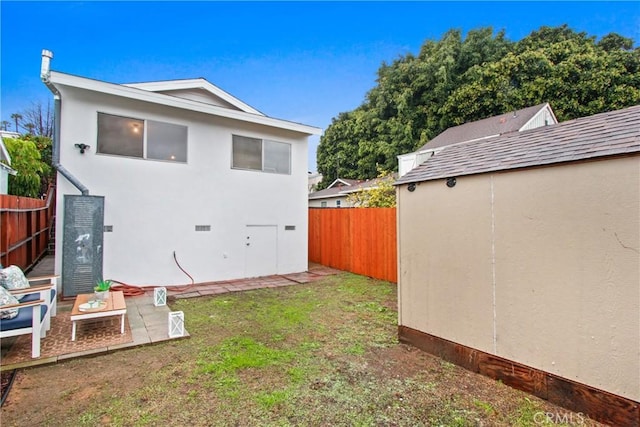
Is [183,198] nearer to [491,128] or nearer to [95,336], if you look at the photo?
[95,336]

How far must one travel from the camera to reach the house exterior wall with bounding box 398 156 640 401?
2311mm

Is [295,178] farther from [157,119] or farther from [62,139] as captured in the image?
[62,139]

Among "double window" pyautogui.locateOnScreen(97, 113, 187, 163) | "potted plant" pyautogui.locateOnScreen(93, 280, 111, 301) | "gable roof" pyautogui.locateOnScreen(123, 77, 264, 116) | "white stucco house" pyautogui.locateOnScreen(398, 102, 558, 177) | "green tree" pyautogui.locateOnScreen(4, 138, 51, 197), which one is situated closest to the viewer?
"potted plant" pyautogui.locateOnScreen(93, 280, 111, 301)

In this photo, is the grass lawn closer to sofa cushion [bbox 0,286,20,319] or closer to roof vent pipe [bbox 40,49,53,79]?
sofa cushion [bbox 0,286,20,319]

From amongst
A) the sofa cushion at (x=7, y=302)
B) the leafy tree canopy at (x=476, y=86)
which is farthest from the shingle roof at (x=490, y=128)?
the sofa cushion at (x=7, y=302)

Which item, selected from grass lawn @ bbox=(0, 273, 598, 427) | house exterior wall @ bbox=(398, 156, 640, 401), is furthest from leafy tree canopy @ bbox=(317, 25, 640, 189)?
grass lawn @ bbox=(0, 273, 598, 427)

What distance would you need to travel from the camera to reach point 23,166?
1187 centimetres

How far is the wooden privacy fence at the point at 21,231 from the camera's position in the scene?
6176 millimetres

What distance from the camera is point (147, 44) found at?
1055cm

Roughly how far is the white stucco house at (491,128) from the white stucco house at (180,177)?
24.9ft

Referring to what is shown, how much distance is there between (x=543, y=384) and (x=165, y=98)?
8.63m

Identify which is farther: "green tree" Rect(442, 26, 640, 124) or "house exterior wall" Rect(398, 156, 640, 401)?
"green tree" Rect(442, 26, 640, 124)

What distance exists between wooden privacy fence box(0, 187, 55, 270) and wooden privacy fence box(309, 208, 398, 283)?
8.21m

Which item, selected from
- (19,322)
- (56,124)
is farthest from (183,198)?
(19,322)
